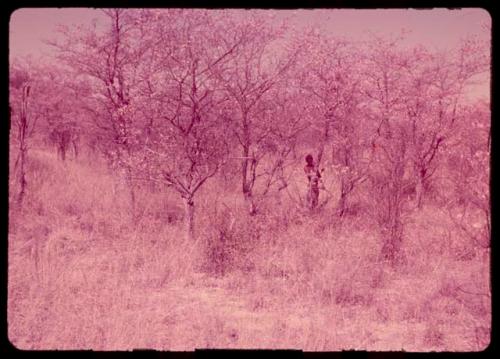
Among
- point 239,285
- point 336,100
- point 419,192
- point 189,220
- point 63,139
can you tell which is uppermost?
point 336,100

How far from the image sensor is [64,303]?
496cm

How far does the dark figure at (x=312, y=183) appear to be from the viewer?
9.10 meters

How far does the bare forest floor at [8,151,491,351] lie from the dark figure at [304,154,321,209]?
578 millimetres

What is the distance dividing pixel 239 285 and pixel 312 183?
12.5ft

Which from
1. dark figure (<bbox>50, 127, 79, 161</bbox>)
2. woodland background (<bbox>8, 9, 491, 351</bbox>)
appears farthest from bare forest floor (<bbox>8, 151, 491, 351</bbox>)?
dark figure (<bbox>50, 127, 79, 161</bbox>)

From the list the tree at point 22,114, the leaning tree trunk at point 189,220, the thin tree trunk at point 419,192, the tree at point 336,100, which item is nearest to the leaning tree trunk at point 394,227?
the tree at point 336,100

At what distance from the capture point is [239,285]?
5918 mm

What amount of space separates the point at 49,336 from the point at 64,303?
2.14 feet

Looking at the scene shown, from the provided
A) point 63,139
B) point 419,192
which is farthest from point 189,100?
point 63,139

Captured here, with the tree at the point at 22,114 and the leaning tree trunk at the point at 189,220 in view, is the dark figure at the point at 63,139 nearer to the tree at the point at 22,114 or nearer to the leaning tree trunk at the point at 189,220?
the tree at the point at 22,114

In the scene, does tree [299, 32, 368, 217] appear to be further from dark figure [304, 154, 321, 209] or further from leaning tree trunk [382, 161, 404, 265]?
leaning tree trunk [382, 161, 404, 265]

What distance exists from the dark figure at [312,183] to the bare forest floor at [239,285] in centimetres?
58

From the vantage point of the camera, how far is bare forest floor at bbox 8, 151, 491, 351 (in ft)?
14.8

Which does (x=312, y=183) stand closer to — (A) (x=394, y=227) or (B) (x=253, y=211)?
(B) (x=253, y=211)
